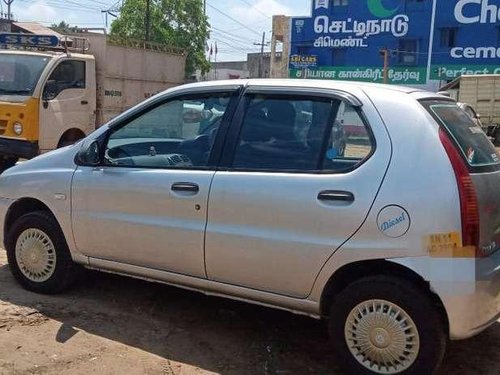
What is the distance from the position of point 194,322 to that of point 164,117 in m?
1.47

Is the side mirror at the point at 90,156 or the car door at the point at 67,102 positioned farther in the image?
the car door at the point at 67,102

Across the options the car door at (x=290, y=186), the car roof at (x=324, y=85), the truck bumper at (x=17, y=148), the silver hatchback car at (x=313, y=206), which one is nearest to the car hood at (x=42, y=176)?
the silver hatchback car at (x=313, y=206)

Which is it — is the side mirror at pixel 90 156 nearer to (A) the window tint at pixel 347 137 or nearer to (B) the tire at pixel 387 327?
(A) the window tint at pixel 347 137

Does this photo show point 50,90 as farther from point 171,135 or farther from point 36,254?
point 171,135

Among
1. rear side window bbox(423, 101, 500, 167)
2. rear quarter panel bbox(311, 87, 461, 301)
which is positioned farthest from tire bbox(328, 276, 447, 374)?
rear side window bbox(423, 101, 500, 167)

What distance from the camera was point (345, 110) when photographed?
349 cm

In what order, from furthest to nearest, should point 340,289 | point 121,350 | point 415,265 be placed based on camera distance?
point 121,350, point 340,289, point 415,265

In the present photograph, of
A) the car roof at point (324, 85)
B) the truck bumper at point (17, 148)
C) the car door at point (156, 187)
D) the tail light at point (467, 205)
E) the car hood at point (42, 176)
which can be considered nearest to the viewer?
the tail light at point (467, 205)

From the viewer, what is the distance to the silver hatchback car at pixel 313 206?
3.16 m

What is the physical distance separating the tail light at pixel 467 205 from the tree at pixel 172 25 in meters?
43.9

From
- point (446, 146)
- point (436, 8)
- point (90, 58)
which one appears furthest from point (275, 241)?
point (436, 8)

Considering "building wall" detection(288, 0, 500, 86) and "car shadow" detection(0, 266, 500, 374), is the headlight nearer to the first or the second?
"car shadow" detection(0, 266, 500, 374)

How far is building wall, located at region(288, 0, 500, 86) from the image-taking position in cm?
3847

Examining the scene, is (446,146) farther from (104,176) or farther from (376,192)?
(104,176)
